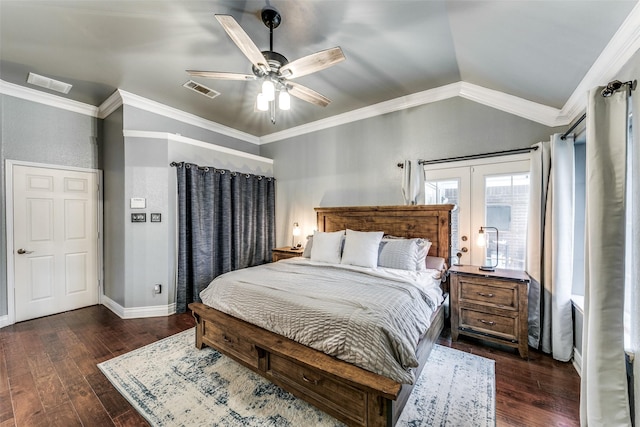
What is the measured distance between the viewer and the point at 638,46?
1.36 meters

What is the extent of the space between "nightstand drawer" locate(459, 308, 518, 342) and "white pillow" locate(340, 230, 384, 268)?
3.47ft

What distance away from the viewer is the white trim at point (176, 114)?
3391 mm

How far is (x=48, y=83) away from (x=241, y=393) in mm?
4141

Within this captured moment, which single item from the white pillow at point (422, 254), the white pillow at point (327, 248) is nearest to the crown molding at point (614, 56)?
the white pillow at point (422, 254)

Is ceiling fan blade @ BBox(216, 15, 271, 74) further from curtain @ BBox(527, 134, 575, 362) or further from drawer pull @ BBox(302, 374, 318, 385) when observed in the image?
curtain @ BBox(527, 134, 575, 362)

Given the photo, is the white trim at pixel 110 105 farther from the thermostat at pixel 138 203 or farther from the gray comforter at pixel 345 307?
the gray comforter at pixel 345 307

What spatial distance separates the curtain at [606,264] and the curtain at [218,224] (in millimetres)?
3988

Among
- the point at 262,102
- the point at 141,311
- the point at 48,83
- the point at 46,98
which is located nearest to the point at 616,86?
the point at 262,102

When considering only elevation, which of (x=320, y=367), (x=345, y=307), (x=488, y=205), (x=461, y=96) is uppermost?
(x=461, y=96)

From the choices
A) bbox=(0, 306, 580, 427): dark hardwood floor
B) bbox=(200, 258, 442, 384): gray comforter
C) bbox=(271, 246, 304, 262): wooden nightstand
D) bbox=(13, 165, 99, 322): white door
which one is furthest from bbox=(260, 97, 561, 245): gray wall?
bbox=(13, 165, 99, 322): white door

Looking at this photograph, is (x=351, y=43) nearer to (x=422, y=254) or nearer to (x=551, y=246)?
(x=422, y=254)

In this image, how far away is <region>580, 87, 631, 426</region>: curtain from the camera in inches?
53.9

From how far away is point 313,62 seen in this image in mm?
1934

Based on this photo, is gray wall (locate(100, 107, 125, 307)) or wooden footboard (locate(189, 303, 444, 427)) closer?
wooden footboard (locate(189, 303, 444, 427))
